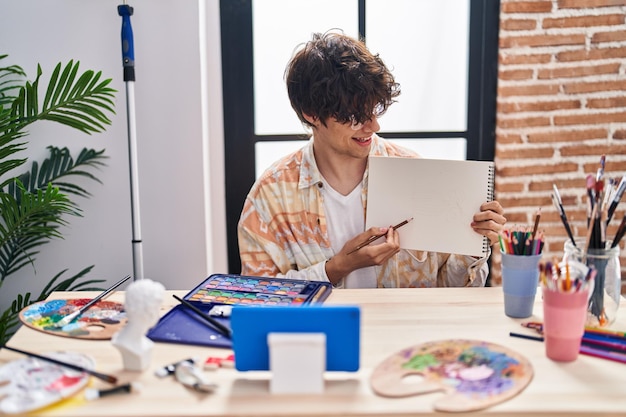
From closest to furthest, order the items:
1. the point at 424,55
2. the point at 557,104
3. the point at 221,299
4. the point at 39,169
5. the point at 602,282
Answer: the point at 602,282 → the point at 221,299 → the point at 39,169 → the point at 557,104 → the point at 424,55

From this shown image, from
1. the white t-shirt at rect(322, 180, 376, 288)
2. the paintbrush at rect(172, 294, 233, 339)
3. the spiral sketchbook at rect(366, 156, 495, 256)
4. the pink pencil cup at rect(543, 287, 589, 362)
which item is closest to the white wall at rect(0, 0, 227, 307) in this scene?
the white t-shirt at rect(322, 180, 376, 288)

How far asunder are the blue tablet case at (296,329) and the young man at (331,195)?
651mm

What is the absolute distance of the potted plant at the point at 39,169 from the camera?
1.84 metres

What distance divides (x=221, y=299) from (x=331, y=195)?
59cm

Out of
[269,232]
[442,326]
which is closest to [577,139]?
[269,232]

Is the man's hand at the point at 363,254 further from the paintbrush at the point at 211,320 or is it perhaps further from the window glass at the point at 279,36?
the window glass at the point at 279,36

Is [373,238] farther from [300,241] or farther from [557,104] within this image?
[557,104]

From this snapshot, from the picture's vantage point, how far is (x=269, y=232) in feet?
5.76

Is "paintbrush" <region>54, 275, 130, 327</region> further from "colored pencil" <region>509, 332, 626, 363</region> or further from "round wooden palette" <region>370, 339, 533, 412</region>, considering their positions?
"colored pencil" <region>509, 332, 626, 363</region>

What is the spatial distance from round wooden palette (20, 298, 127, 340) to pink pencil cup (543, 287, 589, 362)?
780 mm

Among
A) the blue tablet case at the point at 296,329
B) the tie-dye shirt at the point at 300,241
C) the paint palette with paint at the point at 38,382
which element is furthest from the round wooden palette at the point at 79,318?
the tie-dye shirt at the point at 300,241

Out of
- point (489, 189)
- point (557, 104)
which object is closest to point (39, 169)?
point (489, 189)

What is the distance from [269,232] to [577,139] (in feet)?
4.44

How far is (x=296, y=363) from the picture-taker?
3.15ft
